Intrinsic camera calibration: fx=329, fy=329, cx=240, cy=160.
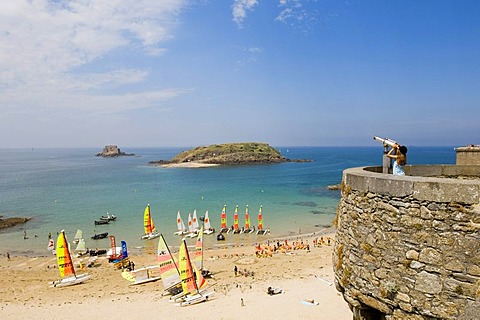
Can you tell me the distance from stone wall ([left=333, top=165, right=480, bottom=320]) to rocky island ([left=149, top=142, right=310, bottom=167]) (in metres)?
119

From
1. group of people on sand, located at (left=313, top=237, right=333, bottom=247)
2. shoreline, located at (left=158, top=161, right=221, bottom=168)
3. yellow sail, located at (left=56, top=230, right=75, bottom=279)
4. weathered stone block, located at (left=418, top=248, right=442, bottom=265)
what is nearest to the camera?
weathered stone block, located at (left=418, top=248, right=442, bottom=265)

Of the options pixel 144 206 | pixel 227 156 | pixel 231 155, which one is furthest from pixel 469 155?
pixel 231 155

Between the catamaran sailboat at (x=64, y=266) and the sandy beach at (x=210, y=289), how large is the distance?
0.58m

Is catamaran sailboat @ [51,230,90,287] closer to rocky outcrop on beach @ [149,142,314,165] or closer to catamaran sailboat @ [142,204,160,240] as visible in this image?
catamaran sailboat @ [142,204,160,240]

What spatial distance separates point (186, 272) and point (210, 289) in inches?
88.6

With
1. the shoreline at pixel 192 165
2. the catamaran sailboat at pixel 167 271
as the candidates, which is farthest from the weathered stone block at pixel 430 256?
the shoreline at pixel 192 165

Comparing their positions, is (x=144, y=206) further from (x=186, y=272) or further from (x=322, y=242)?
(x=186, y=272)

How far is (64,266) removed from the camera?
70.9ft

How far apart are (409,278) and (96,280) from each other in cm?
2306

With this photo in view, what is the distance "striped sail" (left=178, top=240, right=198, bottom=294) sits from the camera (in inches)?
698

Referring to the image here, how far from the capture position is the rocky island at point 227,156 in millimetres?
128587

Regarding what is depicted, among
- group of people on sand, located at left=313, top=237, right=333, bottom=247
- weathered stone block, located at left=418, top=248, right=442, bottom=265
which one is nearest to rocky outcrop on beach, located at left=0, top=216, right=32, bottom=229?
group of people on sand, located at left=313, top=237, right=333, bottom=247

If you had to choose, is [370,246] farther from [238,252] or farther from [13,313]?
[238,252]

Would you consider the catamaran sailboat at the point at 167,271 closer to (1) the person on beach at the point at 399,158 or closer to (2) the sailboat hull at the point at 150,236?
(2) the sailboat hull at the point at 150,236
